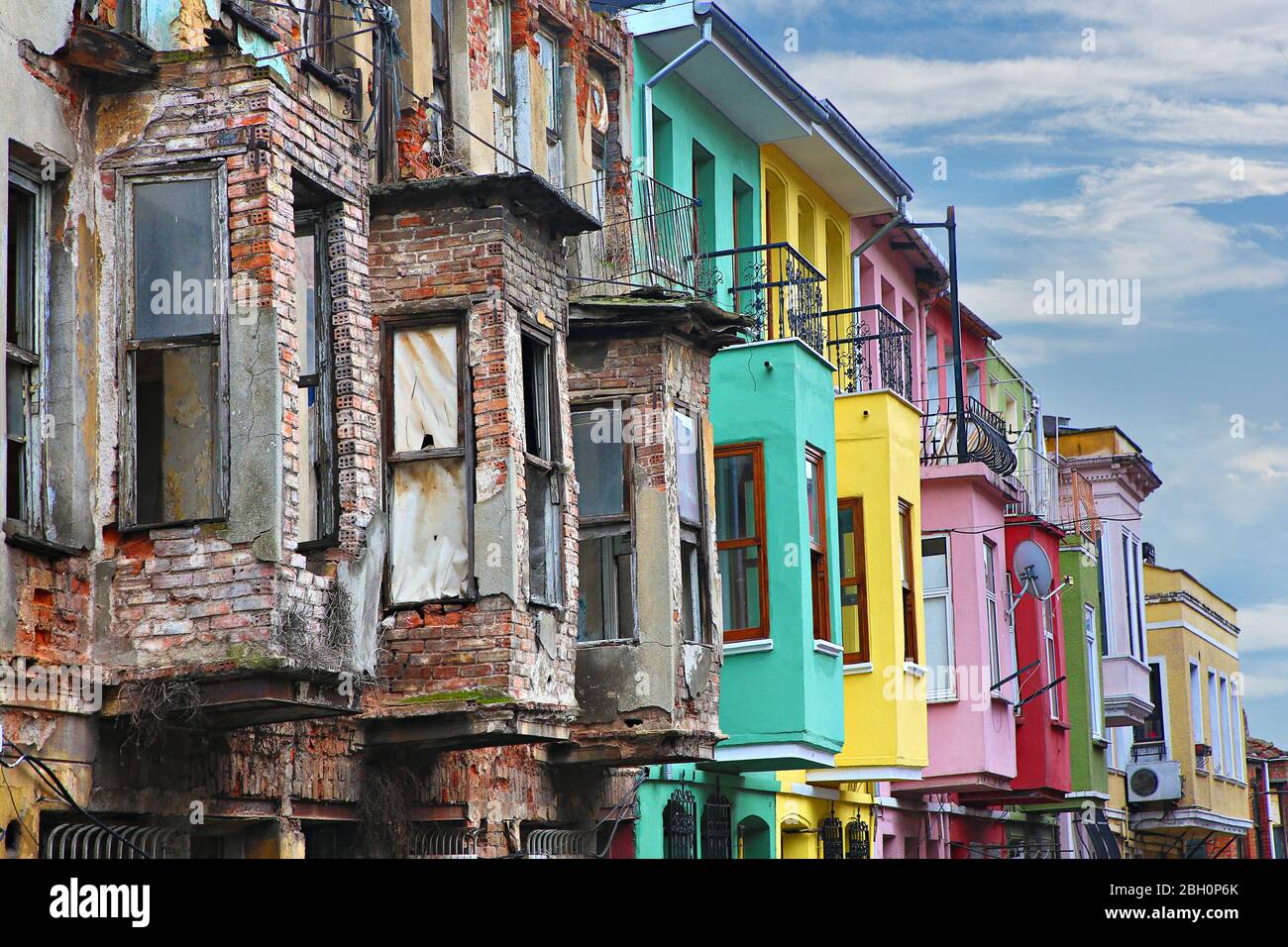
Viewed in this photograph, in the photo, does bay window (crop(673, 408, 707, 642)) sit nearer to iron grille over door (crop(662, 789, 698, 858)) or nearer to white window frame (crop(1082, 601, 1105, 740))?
iron grille over door (crop(662, 789, 698, 858))

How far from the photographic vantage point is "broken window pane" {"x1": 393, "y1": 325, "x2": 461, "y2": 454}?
568 inches

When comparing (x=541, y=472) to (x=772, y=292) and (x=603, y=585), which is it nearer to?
(x=603, y=585)

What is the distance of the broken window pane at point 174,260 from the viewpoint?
11.7 m

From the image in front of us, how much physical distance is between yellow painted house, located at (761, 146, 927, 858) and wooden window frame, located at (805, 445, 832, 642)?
4.96 ft

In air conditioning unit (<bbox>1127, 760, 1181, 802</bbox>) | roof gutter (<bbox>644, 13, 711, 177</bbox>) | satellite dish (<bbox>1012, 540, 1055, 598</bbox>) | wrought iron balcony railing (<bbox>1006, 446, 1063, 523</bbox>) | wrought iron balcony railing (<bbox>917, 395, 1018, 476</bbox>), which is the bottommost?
air conditioning unit (<bbox>1127, 760, 1181, 802</bbox>)

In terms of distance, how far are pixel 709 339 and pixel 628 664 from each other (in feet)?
10.2

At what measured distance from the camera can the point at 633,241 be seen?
19625mm

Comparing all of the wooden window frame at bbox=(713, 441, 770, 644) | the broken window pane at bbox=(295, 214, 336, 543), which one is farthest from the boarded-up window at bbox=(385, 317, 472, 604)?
the wooden window frame at bbox=(713, 441, 770, 644)

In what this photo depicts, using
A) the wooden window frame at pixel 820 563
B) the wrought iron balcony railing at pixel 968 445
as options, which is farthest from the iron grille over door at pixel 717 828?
the wrought iron balcony railing at pixel 968 445

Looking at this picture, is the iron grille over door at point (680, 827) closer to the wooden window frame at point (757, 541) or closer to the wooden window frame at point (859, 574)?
the wooden window frame at point (757, 541)

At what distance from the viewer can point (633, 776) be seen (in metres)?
18.0

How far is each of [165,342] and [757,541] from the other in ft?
30.6
